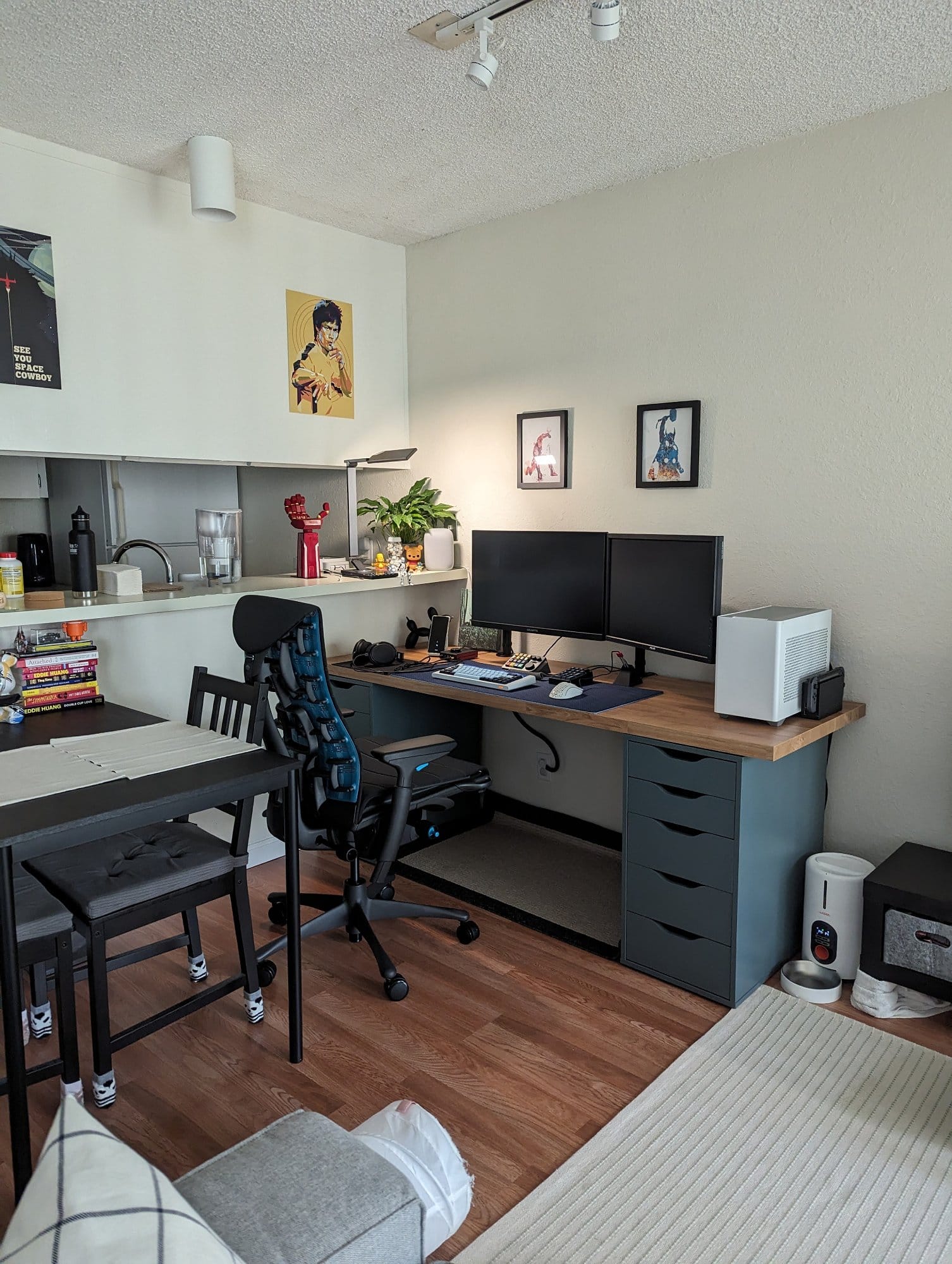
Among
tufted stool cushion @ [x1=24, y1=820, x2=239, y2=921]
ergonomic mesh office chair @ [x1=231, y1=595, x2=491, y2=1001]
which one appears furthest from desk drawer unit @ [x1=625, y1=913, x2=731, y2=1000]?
tufted stool cushion @ [x1=24, y1=820, x2=239, y2=921]

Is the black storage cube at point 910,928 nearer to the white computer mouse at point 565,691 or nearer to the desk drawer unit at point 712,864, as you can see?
the desk drawer unit at point 712,864

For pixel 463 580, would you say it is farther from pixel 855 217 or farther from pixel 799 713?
pixel 855 217

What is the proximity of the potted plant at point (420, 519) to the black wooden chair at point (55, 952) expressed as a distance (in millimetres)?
2135

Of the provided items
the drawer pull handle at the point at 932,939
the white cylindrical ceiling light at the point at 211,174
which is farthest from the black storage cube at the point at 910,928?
the white cylindrical ceiling light at the point at 211,174

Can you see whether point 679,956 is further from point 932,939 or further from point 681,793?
point 932,939

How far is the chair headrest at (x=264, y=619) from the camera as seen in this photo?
2346 mm

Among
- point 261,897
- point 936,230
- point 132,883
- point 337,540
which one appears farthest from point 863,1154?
point 337,540

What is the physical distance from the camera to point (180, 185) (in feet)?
10.2

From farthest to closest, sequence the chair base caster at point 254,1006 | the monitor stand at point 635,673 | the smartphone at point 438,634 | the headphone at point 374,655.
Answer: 1. the smartphone at point 438,634
2. the headphone at point 374,655
3. the monitor stand at point 635,673
4. the chair base caster at point 254,1006

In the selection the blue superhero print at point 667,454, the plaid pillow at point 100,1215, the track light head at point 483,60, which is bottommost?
the plaid pillow at point 100,1215

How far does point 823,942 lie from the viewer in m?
2.60

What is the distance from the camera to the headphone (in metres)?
3.38

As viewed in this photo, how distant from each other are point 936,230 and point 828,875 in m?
1.90

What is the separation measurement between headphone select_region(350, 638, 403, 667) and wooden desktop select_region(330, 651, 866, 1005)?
2.29 ft
